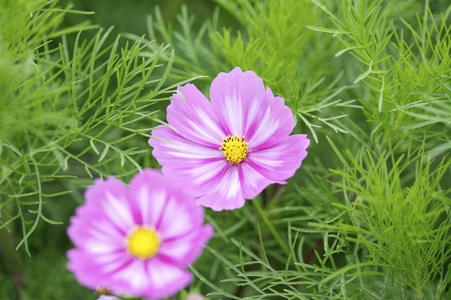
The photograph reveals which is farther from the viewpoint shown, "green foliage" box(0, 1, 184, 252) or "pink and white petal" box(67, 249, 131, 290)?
"green foliage" box(0, 1, 184, 252)

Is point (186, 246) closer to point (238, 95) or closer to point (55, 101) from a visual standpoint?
point (238, 95)

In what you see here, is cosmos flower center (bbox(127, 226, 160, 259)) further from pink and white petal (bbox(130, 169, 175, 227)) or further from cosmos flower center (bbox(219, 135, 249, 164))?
cosmos flower center (bbox(219, 135, 249, 164))

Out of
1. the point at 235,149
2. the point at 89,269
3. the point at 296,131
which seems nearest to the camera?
the point at 89,269

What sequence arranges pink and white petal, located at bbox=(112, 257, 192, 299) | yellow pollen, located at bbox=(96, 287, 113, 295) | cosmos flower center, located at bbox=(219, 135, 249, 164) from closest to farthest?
1. pink and white petal, located at bbox=(112, 257, 192, 299)
2. yellow pollen, located at bbox=(96, 287, 113, 295)
3. cosmos flower center, located at bbox=(219, 135, 249, 164)

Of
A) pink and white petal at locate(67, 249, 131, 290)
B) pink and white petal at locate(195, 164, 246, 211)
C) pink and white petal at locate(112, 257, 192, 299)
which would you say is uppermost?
pink and white petal at locate(67, 249, 131, 290)

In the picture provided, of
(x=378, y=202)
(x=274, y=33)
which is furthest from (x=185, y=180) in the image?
(x=274, y=33)

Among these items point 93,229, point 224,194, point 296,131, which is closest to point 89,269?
point 93,229

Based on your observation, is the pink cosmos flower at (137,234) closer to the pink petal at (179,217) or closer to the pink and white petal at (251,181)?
the pink petal at (179,217)

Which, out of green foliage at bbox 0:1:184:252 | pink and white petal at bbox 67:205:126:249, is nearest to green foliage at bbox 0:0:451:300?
green foliage at bbox 0:1:184:252

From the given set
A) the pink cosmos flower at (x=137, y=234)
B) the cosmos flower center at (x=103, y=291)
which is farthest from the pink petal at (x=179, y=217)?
the cosmos flower center at (x=103, y=291)
